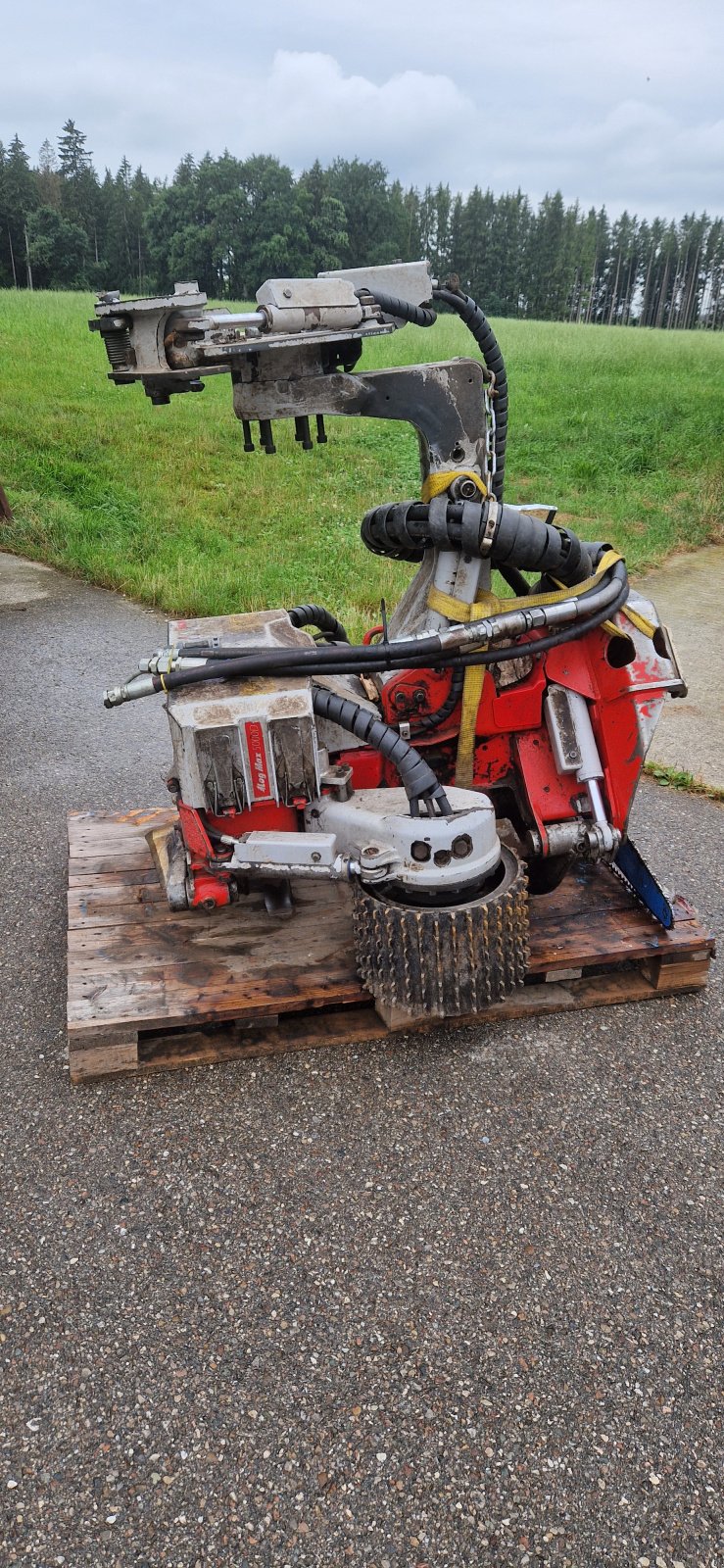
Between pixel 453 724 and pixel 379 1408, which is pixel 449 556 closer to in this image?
pixel 453 724

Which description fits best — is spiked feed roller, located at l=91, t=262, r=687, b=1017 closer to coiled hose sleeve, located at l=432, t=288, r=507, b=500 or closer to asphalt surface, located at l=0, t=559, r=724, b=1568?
coiled hose sleeve, located at l=432, t=288, r=507, b=500

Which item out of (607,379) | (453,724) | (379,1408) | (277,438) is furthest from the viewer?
(607,379)

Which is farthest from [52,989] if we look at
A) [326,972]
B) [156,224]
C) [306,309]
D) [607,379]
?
[156,224]

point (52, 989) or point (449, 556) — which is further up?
point (449, 556)

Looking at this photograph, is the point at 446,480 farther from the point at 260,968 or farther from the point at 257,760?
the point at 260,968

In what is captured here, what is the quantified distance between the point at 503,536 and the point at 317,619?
888 millimetres

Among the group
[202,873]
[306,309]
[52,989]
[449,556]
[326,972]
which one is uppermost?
[306,309]

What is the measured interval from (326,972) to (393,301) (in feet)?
6.45

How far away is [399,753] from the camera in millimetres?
2717

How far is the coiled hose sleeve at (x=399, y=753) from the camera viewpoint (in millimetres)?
2711

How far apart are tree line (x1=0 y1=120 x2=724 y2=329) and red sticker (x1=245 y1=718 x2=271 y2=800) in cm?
4066

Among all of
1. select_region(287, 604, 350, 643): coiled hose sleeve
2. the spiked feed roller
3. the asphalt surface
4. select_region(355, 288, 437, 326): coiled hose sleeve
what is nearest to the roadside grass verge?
the spiked feed roller

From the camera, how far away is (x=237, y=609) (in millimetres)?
6930

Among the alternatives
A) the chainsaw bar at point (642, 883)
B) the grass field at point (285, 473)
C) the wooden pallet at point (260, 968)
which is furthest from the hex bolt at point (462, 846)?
the grass field at point (285, 473)
